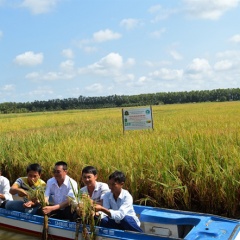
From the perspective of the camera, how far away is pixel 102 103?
8469 cm

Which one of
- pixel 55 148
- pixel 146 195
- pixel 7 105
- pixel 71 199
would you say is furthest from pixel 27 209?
pixel 7 105

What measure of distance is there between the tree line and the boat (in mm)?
75228

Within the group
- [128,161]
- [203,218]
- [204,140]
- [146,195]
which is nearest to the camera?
[203,218]

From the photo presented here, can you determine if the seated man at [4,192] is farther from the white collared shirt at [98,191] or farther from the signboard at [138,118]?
the signboard at [138,118]

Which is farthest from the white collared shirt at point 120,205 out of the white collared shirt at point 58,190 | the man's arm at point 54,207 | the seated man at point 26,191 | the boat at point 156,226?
the seated man at point 26,191

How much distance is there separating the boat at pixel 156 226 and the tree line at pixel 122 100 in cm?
7523

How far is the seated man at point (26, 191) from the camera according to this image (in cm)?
501

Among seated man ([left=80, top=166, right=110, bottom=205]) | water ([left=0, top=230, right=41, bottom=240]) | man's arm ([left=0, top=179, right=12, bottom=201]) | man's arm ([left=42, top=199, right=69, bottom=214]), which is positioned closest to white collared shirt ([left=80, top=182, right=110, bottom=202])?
seated man ([left=80, top=166, right=110, bottom=205])

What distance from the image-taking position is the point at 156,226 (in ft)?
14.5

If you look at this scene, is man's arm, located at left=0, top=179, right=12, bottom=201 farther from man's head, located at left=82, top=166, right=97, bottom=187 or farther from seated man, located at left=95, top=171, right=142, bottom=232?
seated man, located at left=95, top=171, right=142, bottom=232

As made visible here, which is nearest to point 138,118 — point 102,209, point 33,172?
point 33,172

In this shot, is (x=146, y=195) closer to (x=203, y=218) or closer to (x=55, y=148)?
(x=203, y=218)

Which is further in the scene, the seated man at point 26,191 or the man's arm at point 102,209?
the seated man at point 26,191

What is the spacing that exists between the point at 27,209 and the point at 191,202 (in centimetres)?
261
